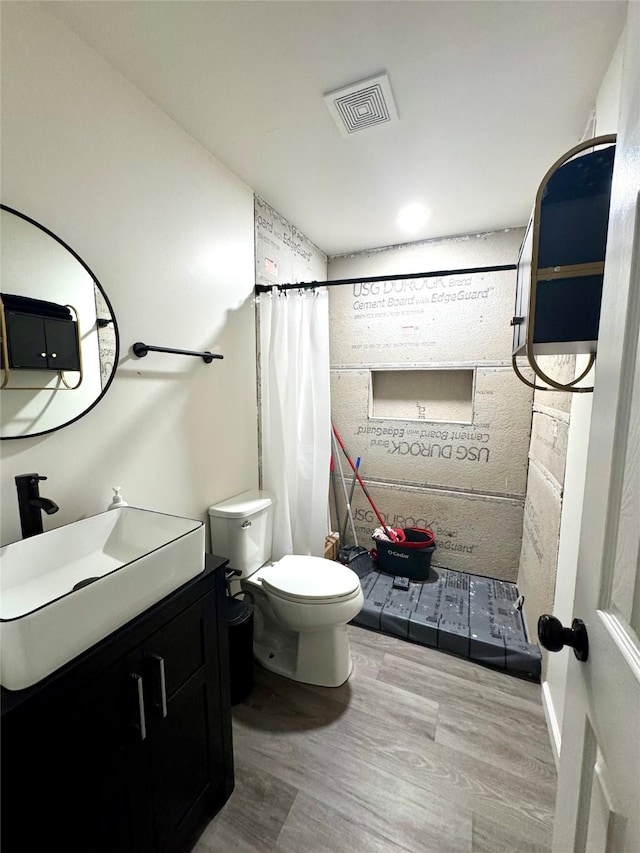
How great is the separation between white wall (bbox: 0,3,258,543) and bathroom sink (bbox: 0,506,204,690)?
0.10 metres

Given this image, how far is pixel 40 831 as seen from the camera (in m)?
0.62

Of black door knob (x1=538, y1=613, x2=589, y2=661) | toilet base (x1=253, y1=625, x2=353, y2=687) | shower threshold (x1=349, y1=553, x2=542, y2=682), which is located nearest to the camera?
black door knob (x1=538, y1=613, x2=589, y2=661)

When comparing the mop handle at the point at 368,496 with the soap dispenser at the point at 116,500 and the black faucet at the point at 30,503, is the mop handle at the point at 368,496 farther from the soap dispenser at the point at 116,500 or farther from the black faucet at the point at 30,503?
the black faucet at the point at 30,503

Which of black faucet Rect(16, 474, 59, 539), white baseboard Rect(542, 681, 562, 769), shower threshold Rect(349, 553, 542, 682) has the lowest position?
white baseboard Rect(542, 681, 562, 769)

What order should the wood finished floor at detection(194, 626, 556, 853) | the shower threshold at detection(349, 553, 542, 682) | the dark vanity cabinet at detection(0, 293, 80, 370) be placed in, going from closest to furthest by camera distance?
the dark vanity cabinet at detection(0, 293, 80, 370), the wood finished floor at detection(194, 626, 556, 853), the shower threshold at detection(349, 553, 542, 682)

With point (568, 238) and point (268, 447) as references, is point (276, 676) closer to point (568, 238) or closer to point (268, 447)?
point (268, 447)

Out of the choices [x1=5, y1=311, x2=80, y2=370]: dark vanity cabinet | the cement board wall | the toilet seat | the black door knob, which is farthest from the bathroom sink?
the cement board wall

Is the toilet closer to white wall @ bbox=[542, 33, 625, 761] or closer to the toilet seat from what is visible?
the toilet seat

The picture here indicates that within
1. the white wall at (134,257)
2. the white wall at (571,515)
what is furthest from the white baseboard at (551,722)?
the white wall at (134,257)

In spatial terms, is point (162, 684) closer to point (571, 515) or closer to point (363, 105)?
point (571, 515)

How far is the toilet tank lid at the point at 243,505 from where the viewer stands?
5.30 feet

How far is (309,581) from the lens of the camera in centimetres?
158

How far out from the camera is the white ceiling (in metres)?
0.99

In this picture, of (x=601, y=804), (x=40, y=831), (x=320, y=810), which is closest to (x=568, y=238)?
(x=601, y=804)
